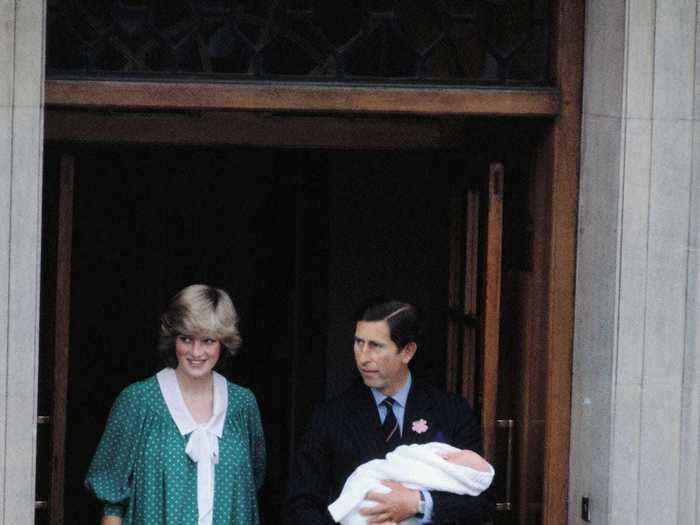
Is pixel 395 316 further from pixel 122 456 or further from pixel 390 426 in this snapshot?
pixel 122 456

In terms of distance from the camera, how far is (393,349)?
6125 mm

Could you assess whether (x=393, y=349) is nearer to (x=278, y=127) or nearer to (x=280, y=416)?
(x=278, y=127)

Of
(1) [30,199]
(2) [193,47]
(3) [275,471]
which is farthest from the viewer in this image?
(3) [275,471]

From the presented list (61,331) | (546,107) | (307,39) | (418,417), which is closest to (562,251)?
(546,107)

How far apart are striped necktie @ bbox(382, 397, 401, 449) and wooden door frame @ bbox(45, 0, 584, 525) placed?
79cm

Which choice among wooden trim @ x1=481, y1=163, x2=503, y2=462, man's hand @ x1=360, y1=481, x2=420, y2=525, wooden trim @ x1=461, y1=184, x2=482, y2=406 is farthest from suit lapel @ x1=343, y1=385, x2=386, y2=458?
wooden trim @ x1=461, y1=184, x2=482, y2=406

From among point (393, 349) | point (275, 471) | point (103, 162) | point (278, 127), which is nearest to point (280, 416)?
point (275, 471)

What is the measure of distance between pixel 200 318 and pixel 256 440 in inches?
23.5

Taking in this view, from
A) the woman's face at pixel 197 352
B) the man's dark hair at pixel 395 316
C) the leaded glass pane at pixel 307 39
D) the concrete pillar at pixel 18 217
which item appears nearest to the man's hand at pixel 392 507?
the man's dark hair at pixel 395 316

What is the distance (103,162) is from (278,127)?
225 inches

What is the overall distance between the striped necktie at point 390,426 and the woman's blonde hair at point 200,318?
64 centimetres

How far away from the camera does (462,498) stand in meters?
5.96

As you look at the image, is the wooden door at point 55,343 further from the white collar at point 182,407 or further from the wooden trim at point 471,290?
the wooden trim at point 471,290

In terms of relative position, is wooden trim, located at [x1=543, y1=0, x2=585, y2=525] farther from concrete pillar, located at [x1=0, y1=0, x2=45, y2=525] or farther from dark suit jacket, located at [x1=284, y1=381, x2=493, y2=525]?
concrete pillar, located at [x1=0, y1=0, x2=45, y2=525]
